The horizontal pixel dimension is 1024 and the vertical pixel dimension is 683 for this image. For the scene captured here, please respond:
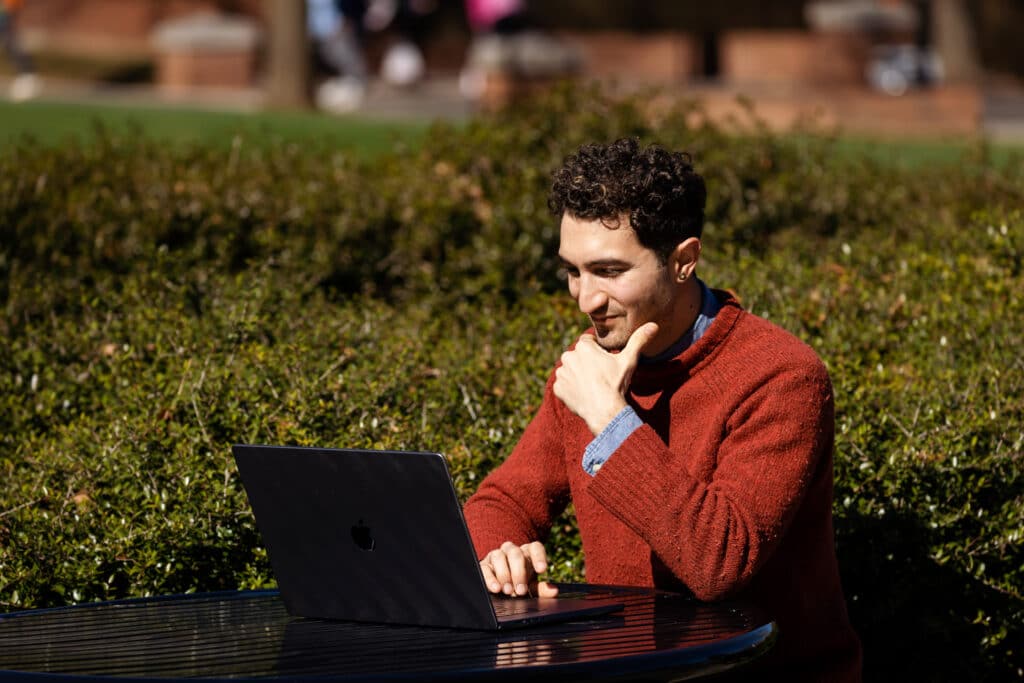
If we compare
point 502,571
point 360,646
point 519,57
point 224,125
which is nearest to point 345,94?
point 519,57

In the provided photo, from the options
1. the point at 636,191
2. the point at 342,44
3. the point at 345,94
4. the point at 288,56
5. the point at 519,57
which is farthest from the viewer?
the point at 342,44

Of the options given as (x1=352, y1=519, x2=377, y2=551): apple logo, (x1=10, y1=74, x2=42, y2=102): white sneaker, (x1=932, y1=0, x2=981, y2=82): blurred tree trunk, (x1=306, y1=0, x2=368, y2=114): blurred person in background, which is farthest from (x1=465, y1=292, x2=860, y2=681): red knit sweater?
(x1=932, y1=0, x2=981, y2=82): blurred tree trunk

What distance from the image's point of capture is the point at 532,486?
3.65 m

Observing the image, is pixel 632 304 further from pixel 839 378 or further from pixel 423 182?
pixel 423 182

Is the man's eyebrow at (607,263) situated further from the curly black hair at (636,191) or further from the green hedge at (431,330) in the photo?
the green hedge at (431,330)

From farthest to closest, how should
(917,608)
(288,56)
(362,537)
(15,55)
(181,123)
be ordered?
(15,55)
(288,56)
(181,123)
(917,608)
(362,537)

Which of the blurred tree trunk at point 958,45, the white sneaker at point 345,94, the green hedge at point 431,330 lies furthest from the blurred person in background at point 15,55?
the green hedge at point 431,330

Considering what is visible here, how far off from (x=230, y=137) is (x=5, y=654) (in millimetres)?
6015

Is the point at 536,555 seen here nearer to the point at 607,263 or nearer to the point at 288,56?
the point at 607,263

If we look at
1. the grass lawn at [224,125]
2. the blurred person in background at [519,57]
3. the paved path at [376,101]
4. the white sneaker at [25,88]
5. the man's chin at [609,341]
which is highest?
the man's chin at [609,341]

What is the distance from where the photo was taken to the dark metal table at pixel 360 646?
2.64 m

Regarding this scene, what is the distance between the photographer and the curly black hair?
3.25 meters

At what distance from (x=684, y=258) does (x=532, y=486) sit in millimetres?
669

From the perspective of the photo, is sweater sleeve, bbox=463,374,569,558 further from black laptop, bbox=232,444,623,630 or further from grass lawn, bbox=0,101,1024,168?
grass lawn, bbox=0,101,1024,168
